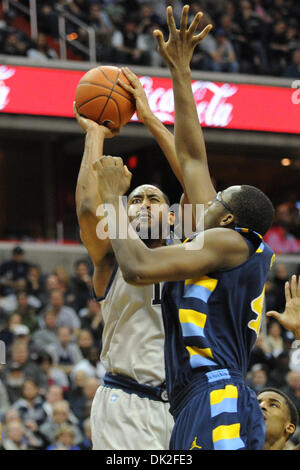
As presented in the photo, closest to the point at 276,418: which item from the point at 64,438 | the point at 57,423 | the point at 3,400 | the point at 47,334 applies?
the point at 64,438

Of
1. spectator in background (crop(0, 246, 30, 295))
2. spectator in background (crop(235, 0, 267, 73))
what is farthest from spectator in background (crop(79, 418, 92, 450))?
spectator in background (crop(235, 0, 267, 73))

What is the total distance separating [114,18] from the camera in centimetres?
1678

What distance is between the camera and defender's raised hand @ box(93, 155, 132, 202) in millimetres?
3695

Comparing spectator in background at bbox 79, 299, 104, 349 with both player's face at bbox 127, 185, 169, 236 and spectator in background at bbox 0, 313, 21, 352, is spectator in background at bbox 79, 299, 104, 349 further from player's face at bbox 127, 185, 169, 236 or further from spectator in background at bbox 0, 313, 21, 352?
player's face at bbox 127, 185, 169, 236

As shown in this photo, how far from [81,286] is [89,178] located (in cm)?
840

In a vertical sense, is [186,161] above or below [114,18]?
below

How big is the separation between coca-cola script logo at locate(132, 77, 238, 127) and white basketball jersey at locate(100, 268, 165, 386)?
1066 centimetres

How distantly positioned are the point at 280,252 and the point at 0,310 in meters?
6.19

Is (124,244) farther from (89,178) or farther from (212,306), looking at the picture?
(89,178)

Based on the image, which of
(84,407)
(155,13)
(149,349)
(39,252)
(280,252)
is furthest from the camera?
(155,13)

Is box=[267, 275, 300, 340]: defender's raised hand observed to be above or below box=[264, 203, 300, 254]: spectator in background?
below

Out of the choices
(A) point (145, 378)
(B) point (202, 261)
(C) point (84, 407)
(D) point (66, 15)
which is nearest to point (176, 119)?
(B) point (202, 261)

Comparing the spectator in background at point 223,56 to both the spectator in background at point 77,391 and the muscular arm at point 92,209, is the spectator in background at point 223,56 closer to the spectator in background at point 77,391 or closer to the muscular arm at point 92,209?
the spectator in background at point 77,391
